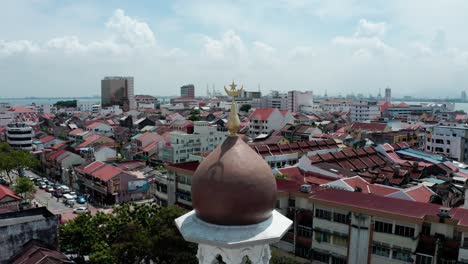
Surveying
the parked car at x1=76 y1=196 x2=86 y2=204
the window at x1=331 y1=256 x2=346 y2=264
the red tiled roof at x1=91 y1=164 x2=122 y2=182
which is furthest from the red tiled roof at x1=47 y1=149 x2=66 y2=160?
the window at x1=331 y1=256 x2=346 y2=264

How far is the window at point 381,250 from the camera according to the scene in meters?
27.7

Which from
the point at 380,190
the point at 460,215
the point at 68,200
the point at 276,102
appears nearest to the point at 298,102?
the point at 276,102

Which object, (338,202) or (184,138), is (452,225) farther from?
(184,138)

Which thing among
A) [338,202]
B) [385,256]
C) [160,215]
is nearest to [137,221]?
[160,215]

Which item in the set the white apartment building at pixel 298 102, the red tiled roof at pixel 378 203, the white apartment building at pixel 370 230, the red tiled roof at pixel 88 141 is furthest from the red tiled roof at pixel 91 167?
the white apartment building at pixel 298 102

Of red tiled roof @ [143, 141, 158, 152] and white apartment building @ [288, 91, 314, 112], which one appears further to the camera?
white apartment building @ [288, 91, 314, 112]

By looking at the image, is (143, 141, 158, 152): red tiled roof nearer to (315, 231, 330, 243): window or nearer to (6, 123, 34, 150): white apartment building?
(6, 123, 34, 150): white apartment building

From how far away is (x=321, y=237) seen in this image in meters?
30.9

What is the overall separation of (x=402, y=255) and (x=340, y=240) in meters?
4.54

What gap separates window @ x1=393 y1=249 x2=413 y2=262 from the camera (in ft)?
87.5

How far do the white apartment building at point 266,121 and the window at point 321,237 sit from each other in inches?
2896

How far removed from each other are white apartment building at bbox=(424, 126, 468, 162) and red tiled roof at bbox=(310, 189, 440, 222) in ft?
171

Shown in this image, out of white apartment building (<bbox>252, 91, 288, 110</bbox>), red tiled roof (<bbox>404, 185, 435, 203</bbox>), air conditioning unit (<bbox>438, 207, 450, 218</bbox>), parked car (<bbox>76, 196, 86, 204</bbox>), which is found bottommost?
parked car (<bbox>76, 196, 86, 204</bbox>)

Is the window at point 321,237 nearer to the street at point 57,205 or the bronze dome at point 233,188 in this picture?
the bronze dome at point 233,188
